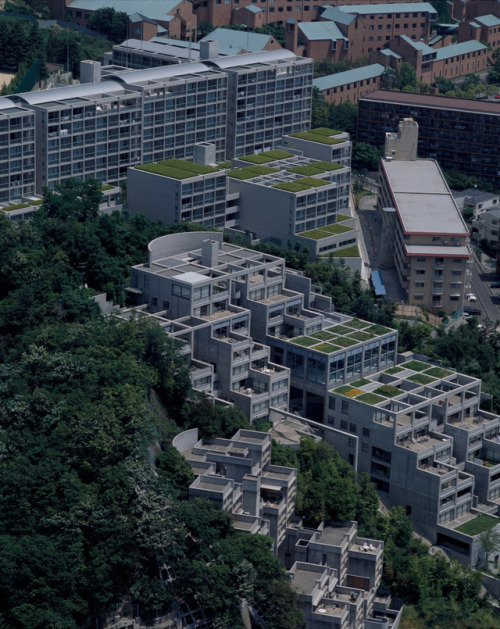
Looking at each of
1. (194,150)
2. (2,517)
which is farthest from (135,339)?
(194,150)

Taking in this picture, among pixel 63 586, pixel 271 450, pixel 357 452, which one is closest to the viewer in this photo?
pixel 63 586

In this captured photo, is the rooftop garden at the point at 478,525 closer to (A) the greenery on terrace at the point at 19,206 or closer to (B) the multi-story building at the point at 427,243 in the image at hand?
(B) the multi-story building at the point at 427,243

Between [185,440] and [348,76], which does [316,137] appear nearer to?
[348,76]

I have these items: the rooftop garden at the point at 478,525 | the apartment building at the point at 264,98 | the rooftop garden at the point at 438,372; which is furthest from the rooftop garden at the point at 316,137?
the rooftop garden at the point at 478,525

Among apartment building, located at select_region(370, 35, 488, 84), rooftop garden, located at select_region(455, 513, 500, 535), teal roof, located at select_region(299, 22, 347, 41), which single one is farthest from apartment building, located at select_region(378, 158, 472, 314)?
teal roof, located at select_region(299, 22, 347, 41)

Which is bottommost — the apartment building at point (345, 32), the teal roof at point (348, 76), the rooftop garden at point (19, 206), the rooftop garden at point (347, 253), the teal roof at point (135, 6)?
the rooftop garden at point (347, 253)

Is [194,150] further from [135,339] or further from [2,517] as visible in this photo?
[2,517]

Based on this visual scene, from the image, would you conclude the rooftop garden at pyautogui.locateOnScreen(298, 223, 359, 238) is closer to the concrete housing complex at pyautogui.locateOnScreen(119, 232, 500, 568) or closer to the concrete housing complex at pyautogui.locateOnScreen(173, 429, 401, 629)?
the concrete housing complex at pyautogui.locateOnScreen(119, 232, 500, 568)
